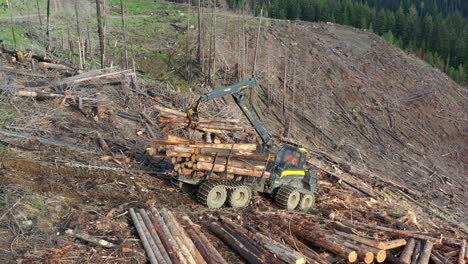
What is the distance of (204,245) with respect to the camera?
383 inches

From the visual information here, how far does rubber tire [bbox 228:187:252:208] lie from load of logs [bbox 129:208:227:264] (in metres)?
1.83

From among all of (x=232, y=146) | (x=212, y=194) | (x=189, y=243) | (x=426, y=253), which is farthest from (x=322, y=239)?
(x=232, y=146)

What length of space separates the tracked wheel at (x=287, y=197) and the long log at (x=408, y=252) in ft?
10.5

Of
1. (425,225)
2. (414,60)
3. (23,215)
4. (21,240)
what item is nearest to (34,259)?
(21,240)

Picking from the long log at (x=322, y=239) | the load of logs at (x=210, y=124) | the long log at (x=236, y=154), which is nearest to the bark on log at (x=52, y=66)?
the load of logs at (x=210, y=124)

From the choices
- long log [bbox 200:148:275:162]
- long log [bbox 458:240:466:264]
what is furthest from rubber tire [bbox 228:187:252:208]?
long log [bbox 458:240:466:264]

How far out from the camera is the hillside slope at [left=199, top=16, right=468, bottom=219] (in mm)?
26438

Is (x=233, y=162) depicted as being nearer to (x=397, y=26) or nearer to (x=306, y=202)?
(x=306, y=202)

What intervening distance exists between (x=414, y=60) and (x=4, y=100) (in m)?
33.7

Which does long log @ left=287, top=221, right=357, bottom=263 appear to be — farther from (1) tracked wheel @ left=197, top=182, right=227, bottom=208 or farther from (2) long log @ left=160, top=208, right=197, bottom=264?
(2) long log @ left=160, top=208, right=197, bottom=264

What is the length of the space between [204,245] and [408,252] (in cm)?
437

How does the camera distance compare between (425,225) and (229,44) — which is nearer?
(425,225)

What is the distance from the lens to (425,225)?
46.5ft

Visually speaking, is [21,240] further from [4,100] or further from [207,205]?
[4,100]
